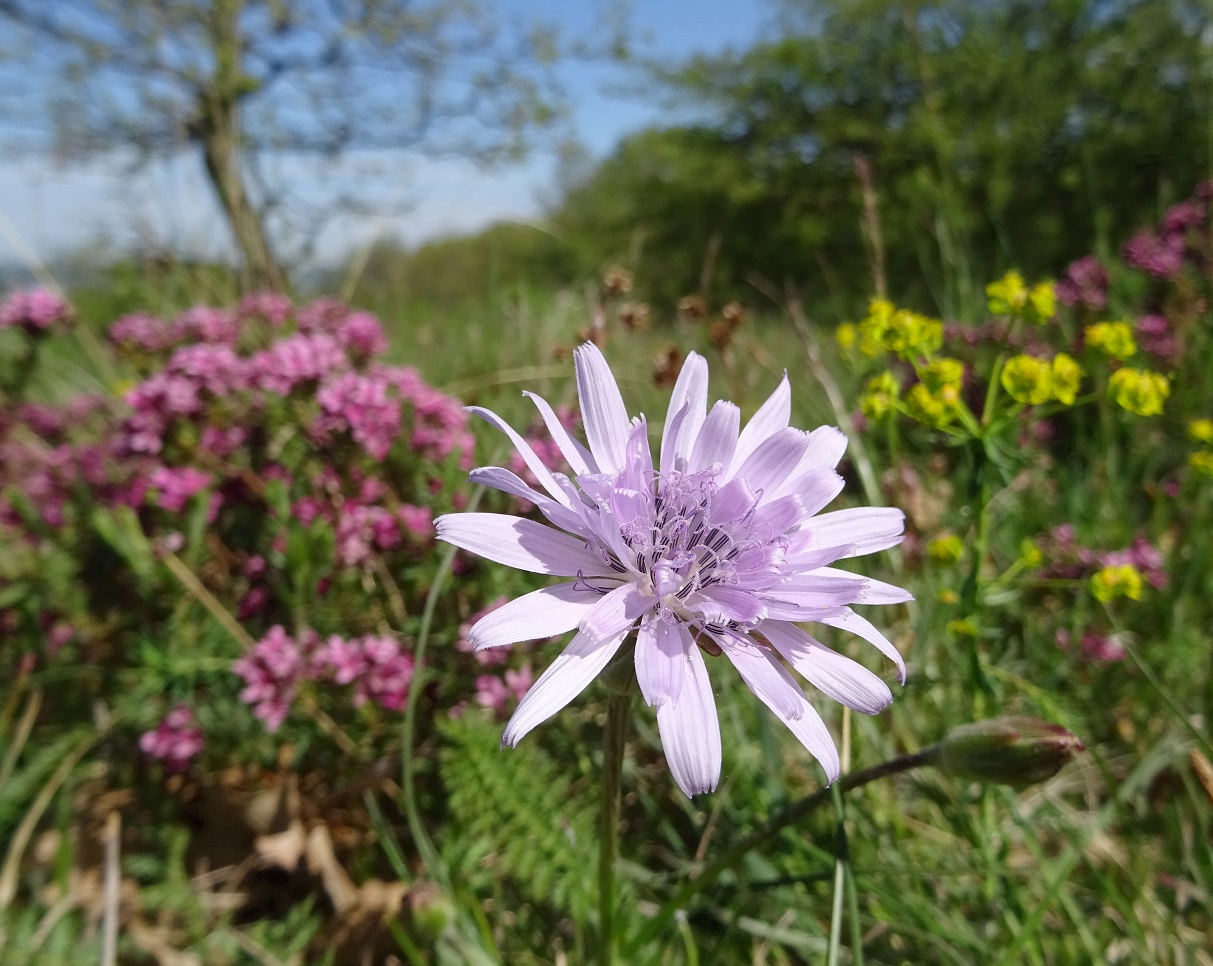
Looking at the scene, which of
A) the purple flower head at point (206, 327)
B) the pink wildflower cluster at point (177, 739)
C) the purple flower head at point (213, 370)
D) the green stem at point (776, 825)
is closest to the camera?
the green stem at point (776, 825)

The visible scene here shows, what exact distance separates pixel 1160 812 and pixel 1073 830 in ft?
2.05

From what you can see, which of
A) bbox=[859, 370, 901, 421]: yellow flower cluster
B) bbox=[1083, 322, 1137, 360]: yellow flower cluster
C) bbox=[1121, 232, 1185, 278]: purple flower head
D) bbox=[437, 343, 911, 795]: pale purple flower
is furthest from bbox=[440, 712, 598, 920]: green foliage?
bbox=[1121, 232, 1185, 278]: purple flower head

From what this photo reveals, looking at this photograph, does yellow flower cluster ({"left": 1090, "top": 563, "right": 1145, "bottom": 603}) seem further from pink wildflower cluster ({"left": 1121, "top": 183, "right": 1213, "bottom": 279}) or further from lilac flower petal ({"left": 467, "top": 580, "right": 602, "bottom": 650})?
pink wildflower cluster ({"left": 1121, "top": 183, "right": 1213, "bottom": 279})

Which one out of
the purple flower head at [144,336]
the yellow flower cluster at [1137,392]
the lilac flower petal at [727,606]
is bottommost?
the lilac flower petal at [727,606]

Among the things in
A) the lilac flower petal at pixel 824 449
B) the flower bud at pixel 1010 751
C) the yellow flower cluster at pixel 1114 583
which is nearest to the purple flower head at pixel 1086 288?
the yellow flower cluster at pixel 1114 583

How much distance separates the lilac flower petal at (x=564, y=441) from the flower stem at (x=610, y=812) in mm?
325

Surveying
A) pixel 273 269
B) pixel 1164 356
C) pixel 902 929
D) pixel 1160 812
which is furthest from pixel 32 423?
pixel 1164 356

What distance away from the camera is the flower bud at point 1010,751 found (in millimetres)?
1069

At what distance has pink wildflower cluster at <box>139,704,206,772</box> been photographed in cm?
195

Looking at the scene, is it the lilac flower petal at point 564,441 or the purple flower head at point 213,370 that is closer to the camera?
the lilac flower petal at point 564,441

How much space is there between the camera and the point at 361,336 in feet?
8.53

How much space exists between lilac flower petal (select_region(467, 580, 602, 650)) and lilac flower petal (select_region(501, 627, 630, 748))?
35 mm

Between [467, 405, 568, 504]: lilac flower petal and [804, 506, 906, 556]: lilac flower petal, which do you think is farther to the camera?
[804, 506, 906, 556]: lilac flower petal

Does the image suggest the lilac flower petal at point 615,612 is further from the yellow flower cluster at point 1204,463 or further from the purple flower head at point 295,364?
the yellow flower cluster at point 1204,463
